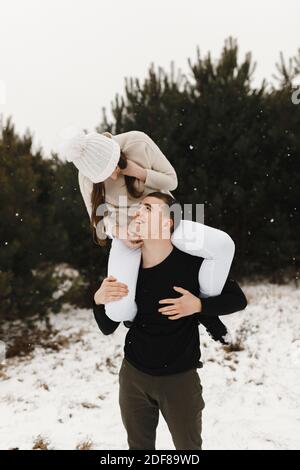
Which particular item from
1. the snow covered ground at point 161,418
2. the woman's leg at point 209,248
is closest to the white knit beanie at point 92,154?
the woman's leg at point 209,248

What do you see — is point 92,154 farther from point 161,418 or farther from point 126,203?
point 161,418

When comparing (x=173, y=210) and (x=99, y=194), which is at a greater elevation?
(x=99, y=194)

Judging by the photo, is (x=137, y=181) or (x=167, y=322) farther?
(x=137, y=181)

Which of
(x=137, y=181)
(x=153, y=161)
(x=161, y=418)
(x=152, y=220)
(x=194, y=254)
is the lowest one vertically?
(x=161, y=418)

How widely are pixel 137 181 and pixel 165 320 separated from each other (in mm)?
700

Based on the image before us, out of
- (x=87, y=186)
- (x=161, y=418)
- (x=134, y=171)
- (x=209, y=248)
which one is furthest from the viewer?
(x=161, y=418)

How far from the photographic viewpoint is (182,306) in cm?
166

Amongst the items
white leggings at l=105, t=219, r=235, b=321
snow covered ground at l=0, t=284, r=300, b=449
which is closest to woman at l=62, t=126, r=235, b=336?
white leggings at l=105, t=219, r=235, b=321

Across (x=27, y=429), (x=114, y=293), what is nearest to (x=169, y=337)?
(x=114, y=293)

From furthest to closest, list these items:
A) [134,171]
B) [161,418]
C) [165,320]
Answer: [161,418] < [134,171] < [165,320]

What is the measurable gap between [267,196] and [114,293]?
5750 mm

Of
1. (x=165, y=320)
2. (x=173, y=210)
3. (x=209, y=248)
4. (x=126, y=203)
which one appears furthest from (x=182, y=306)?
(x=126, y=203)

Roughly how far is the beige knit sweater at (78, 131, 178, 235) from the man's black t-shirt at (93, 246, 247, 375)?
36 centimetres

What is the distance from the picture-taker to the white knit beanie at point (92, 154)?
177cm
